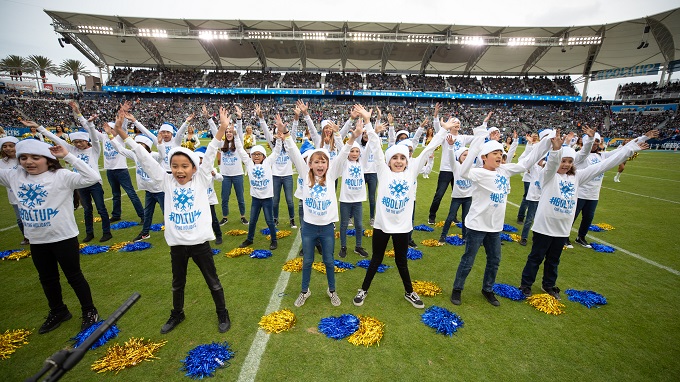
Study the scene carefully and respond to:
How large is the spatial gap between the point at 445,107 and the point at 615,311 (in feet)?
162

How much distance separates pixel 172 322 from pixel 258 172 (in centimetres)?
312

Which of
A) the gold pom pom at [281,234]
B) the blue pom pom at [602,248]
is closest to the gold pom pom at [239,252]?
the gold pom pom at [281,234]

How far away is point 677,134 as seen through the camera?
32.7m

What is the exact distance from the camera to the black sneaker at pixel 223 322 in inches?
142

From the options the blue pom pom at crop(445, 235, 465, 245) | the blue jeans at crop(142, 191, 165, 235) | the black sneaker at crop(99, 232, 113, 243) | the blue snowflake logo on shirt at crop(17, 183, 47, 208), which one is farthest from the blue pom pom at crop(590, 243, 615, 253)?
the black sneaker at crop(99, 232, 113, 243)

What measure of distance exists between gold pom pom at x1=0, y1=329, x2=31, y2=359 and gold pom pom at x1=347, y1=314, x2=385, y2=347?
3.85 metres

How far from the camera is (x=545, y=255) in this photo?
4578mm

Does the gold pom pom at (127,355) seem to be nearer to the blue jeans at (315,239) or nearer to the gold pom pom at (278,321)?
the gold pom pom at (278,321)

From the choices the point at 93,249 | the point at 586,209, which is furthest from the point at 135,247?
the point at 586,209

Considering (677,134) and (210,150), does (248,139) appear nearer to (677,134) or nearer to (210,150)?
(210,150)

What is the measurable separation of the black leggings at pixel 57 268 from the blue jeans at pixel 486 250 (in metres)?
5.14

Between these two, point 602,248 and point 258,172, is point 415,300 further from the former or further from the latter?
point 602,248

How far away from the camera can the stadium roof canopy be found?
3662 centimetres

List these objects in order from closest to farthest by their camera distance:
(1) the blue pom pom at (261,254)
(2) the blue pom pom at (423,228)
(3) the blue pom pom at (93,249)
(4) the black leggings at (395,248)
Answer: (4) the black leggings at (395,248) → (1) the blue pom pom at (261,254) → (3) the blue pom pom at (93,249) → (2) the blue pom pom at (423,228)
